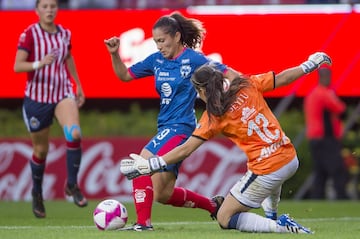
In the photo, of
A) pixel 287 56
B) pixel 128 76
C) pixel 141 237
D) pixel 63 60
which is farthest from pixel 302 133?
pixel 141 237

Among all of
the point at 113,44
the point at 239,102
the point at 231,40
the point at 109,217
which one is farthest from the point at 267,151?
the point at 231,40

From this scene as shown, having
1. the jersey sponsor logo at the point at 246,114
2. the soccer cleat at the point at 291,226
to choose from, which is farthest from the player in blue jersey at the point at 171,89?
the soccer cleat at the point at 291,226

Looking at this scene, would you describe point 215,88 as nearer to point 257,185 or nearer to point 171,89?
point 257,185

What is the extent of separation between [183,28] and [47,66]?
8.74 feet

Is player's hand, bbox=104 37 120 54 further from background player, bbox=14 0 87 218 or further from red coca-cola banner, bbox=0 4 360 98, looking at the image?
red coca-cola banner, bbox=0 4 360 98

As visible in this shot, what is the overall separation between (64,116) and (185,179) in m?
4.92

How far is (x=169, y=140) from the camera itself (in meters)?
9.77

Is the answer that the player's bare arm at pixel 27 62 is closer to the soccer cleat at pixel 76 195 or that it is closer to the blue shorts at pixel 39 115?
the blue shorts at pixel 39 115

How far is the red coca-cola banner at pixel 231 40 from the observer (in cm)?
1797

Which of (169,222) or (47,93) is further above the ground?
(47,93)

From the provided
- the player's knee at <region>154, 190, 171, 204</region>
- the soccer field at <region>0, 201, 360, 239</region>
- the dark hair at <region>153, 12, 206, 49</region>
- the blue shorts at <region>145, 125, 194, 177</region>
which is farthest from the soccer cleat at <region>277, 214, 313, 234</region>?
the dark hair at <region>153, 12, 206, 49</region>

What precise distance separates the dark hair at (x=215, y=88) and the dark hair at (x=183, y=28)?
967 mm

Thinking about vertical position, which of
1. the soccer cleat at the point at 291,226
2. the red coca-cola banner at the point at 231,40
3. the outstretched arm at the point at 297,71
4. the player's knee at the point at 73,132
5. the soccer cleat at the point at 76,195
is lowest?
the red coca-cola banner at the point at 231,40

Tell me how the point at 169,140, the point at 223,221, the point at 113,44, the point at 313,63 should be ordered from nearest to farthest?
the point at 223,221, the point at 313,63, the point at 169,140, the point at 113,44
